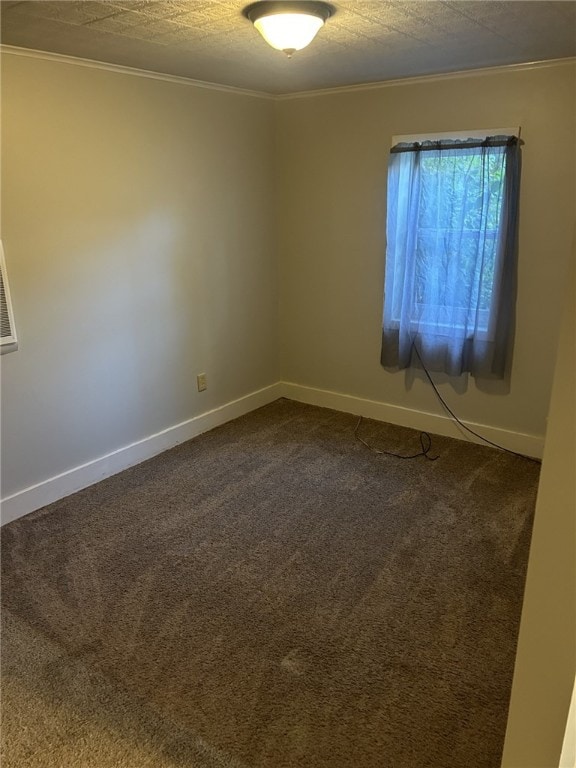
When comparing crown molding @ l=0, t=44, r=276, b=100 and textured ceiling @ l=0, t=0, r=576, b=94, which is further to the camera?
crown molding @ l=0, t=44, r=276, b=100

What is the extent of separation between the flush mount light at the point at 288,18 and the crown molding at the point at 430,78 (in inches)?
54.1

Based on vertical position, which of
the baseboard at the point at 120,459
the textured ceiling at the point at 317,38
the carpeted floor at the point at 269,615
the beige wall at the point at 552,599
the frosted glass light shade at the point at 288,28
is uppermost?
the textured ceiling at the point at 317,38

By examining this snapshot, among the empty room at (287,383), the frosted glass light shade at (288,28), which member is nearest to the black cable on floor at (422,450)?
the empty room at (287,383)

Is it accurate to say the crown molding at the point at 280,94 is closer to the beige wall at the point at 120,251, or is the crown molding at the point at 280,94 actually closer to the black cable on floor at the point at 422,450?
the beige wall at the point at 120,251

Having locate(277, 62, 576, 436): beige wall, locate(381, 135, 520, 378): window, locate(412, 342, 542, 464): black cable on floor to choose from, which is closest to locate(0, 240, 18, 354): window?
locate(277, 62, 576, 436): beige wall

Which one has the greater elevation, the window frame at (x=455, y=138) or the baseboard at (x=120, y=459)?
the window frame at (x=455, y=138)

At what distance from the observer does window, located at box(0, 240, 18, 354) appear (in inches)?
103

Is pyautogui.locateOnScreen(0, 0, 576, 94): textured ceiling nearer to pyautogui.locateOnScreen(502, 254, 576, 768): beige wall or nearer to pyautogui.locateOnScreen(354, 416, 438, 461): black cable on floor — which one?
pyautogui.locateOnScreen(502, 254, 576, 768): beige wall

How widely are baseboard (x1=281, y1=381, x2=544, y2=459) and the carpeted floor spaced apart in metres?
0.14

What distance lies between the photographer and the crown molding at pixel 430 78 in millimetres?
2881

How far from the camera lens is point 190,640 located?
2.12 metres

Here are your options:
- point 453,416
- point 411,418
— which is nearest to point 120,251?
point 411,418

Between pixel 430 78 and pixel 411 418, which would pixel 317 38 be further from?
pixel 411 418

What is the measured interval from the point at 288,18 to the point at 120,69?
130 centimetres
